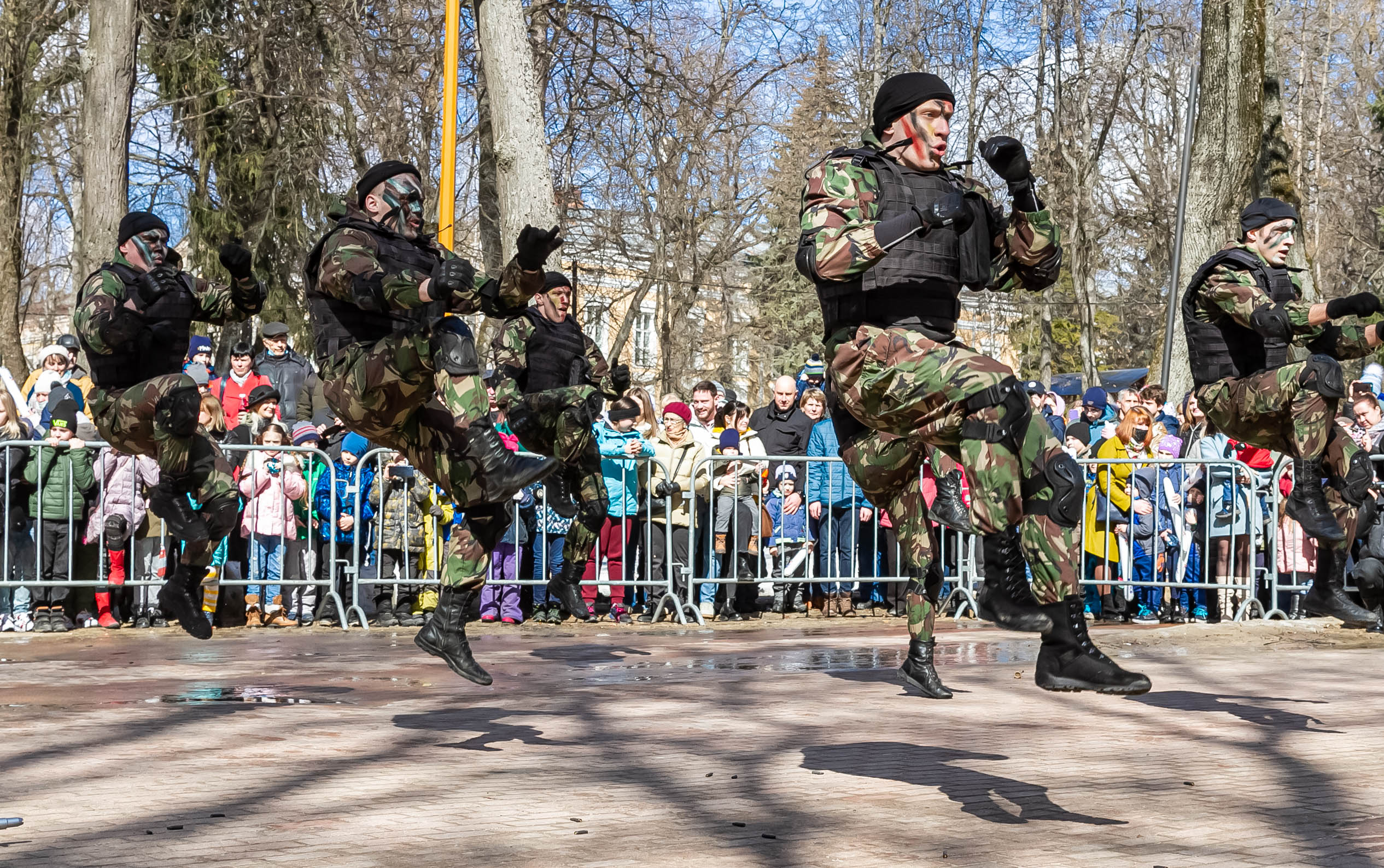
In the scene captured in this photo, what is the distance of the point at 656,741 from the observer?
611 cm

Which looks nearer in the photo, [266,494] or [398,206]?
[398,206]

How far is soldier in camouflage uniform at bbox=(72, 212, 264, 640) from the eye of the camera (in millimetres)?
8305

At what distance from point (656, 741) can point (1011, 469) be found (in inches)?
72.9

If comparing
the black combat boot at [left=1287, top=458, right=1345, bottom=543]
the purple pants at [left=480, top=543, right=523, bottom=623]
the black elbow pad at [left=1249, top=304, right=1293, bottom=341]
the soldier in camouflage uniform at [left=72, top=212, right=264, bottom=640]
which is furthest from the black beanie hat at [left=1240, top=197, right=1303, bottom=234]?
the purple pants at [left=480, top=543, right=523, bottom=623]

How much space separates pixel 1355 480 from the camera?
25.3 ft

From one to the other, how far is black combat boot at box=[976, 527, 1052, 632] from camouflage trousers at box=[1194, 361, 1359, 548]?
9.18 ft

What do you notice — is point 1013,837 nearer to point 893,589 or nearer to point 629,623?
point 629,623

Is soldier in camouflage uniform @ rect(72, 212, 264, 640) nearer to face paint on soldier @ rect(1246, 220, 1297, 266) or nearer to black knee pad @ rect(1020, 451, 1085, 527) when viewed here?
black knee pad @ rect(1020, 451, 1085, 527)

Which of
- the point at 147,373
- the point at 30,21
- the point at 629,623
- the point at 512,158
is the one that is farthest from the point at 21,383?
the point at 147,373

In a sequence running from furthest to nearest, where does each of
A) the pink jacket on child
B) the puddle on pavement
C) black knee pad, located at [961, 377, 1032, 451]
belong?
the pink jacket on child, the puddle on pavement, black knee pad, located at [961, 377, 1032, 451]

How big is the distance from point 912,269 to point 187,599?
416 cm

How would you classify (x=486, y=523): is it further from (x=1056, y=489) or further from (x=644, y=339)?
(x=644, y=339)

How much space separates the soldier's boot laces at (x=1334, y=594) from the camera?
24.7 feet

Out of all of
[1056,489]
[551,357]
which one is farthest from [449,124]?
[1056,489]
